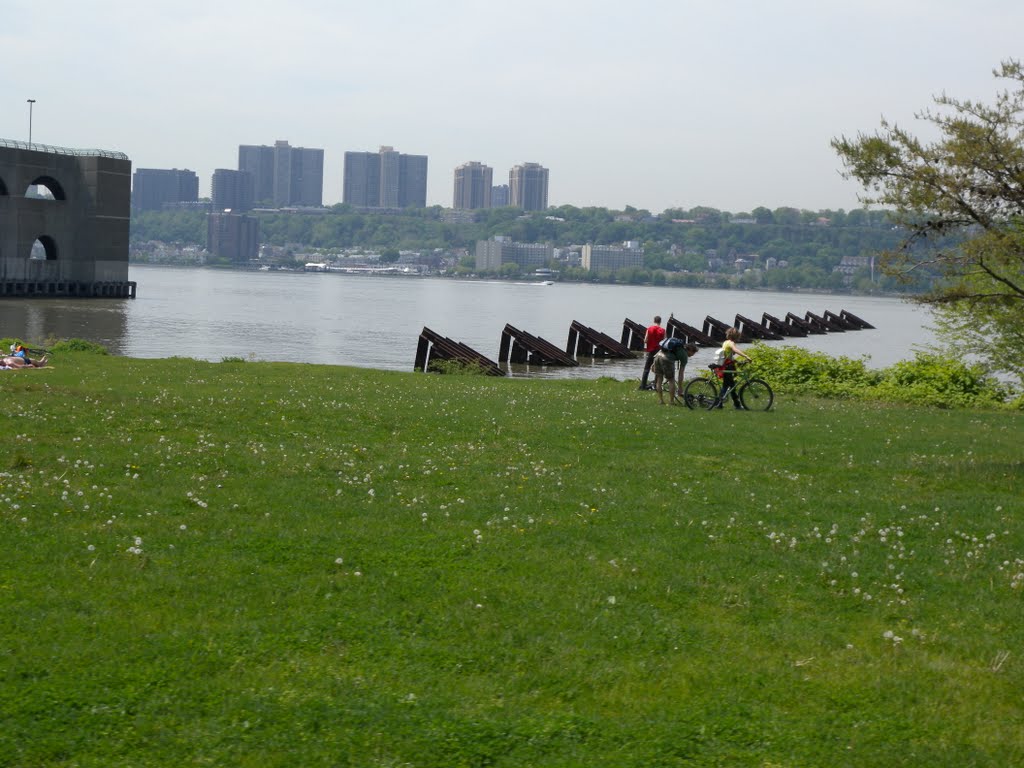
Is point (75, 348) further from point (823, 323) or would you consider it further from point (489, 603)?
point (823, 323)

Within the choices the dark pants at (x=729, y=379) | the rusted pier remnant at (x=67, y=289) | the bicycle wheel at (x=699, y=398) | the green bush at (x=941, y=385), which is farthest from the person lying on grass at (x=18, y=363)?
the rusted pier remnant at (x=67, y=289)

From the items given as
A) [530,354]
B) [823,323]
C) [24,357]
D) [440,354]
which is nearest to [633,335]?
[530,354]

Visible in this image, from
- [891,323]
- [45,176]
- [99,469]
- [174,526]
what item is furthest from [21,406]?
[891,323]

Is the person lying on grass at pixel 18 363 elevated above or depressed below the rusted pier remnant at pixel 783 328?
below

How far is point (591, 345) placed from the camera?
54.3 m

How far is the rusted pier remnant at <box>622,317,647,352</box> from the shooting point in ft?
197

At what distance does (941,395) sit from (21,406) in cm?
2164

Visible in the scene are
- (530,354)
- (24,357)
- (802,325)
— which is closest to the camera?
(24,357)

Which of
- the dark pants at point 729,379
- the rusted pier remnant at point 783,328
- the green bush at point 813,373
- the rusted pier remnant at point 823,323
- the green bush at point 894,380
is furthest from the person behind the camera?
the rusted pier remnant at point 823,323

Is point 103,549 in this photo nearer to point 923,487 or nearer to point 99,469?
point 99,469

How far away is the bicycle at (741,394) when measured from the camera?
22734 mm

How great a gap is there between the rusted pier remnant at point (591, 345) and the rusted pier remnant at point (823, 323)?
40.0 m

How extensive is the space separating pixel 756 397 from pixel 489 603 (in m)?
15.8

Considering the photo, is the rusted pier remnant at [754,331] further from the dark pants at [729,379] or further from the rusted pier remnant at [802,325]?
the dark pants at [729,379]
